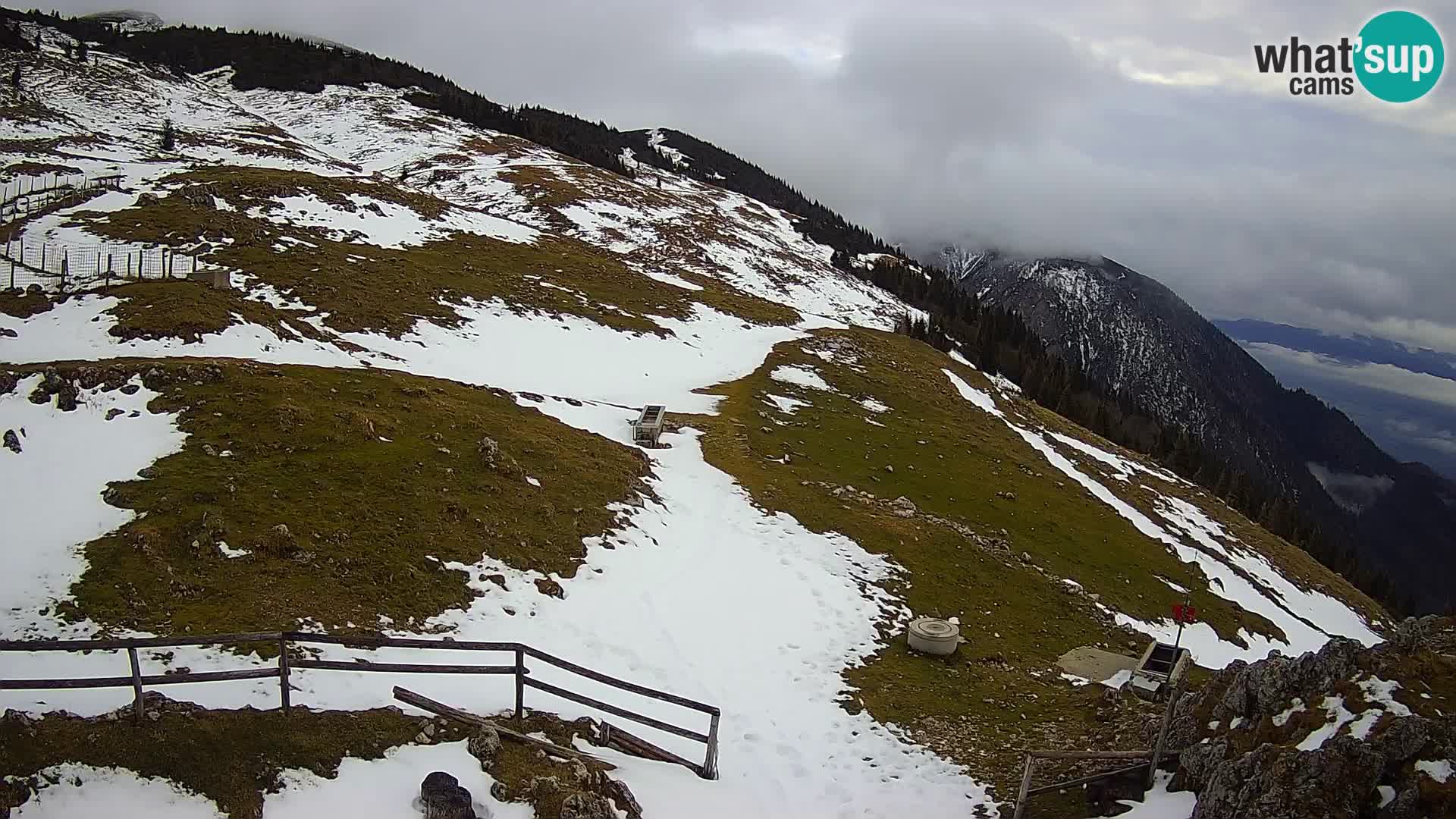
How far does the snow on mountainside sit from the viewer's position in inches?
570

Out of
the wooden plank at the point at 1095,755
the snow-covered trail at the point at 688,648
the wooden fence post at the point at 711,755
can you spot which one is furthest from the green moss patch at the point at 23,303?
the wooden plank at the point at 1095,755

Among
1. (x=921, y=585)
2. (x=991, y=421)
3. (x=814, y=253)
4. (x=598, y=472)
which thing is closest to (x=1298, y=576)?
(x=991, y=421)

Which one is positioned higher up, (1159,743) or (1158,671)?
(1159,743)

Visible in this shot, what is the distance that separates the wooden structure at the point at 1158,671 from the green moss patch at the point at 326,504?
598 inches

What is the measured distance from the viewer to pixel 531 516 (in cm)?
2244

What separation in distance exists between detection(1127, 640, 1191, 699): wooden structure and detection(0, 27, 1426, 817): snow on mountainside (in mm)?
2111

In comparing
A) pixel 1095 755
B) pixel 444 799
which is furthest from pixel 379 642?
pixel 1095 755

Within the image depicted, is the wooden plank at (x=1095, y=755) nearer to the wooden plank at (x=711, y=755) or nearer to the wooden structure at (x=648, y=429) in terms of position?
the wooden plank at (x=711, y=755)

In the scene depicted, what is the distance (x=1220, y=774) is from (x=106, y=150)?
Result: 101m

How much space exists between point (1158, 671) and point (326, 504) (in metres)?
22.5

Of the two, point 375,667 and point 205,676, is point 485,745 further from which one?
point 205,676

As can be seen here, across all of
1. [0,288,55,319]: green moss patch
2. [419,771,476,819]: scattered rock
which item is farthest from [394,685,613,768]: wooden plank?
[0,288,55,319]: green moss patch

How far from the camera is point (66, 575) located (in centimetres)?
1478

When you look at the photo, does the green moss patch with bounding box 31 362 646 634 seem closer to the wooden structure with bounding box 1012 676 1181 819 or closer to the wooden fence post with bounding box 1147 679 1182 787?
the wooden structure with bounding box 1012 676 1181 819
